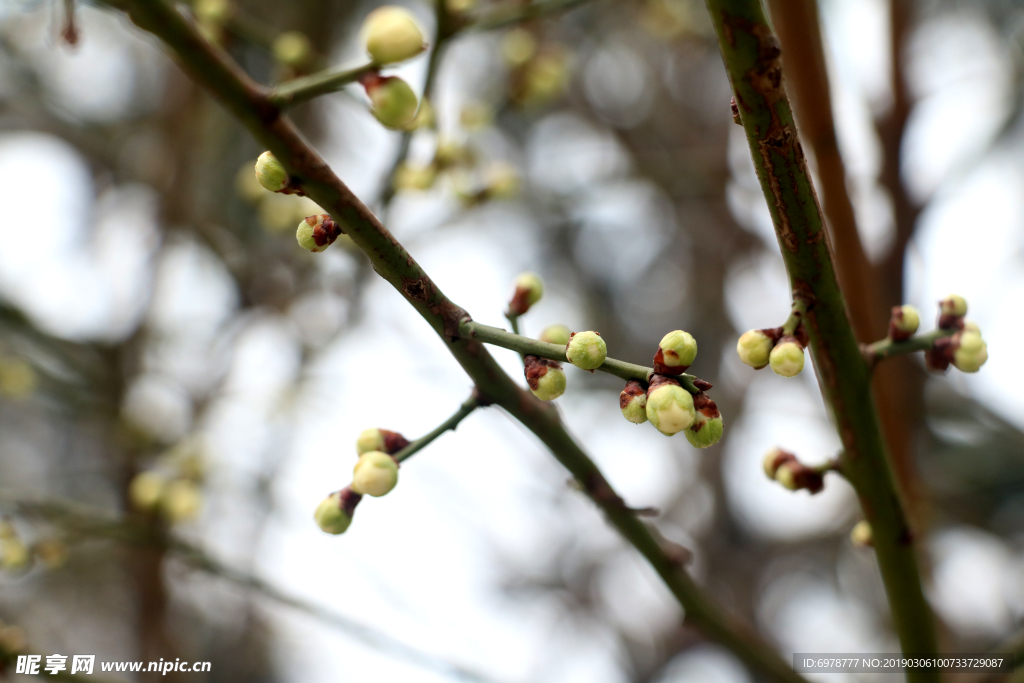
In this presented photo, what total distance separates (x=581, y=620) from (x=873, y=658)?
125 inches

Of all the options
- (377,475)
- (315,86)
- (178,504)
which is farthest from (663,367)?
(178,504)

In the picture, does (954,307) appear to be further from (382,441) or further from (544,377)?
(382,441)

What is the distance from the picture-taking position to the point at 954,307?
38.5 inches

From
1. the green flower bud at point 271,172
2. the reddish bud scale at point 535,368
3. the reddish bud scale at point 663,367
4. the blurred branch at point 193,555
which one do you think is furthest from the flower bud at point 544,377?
the blurred branch at point 193,555

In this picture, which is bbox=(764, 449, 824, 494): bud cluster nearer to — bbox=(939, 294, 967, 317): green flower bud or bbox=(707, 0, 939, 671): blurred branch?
bbox=(707, 0, 939, 671): blurred branch

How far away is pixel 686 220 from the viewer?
176 inches

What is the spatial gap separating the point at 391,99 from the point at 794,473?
86 cm

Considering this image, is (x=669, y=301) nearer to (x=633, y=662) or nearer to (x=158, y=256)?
(x=633, y=662)

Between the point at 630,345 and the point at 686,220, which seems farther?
the point at 630,345

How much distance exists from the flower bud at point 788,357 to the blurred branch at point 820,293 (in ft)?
0.19

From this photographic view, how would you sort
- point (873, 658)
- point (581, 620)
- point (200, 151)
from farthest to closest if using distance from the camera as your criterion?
point (581, 620) → point (200, 151) → point (873, 658)

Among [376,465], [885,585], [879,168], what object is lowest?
[885,585]

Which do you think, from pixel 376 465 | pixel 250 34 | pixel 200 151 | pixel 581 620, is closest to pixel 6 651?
pixel 376 465

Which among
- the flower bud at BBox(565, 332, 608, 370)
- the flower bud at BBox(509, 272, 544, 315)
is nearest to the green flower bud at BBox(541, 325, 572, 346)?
the flower bud at BBox(509, 272, 544, 315)
